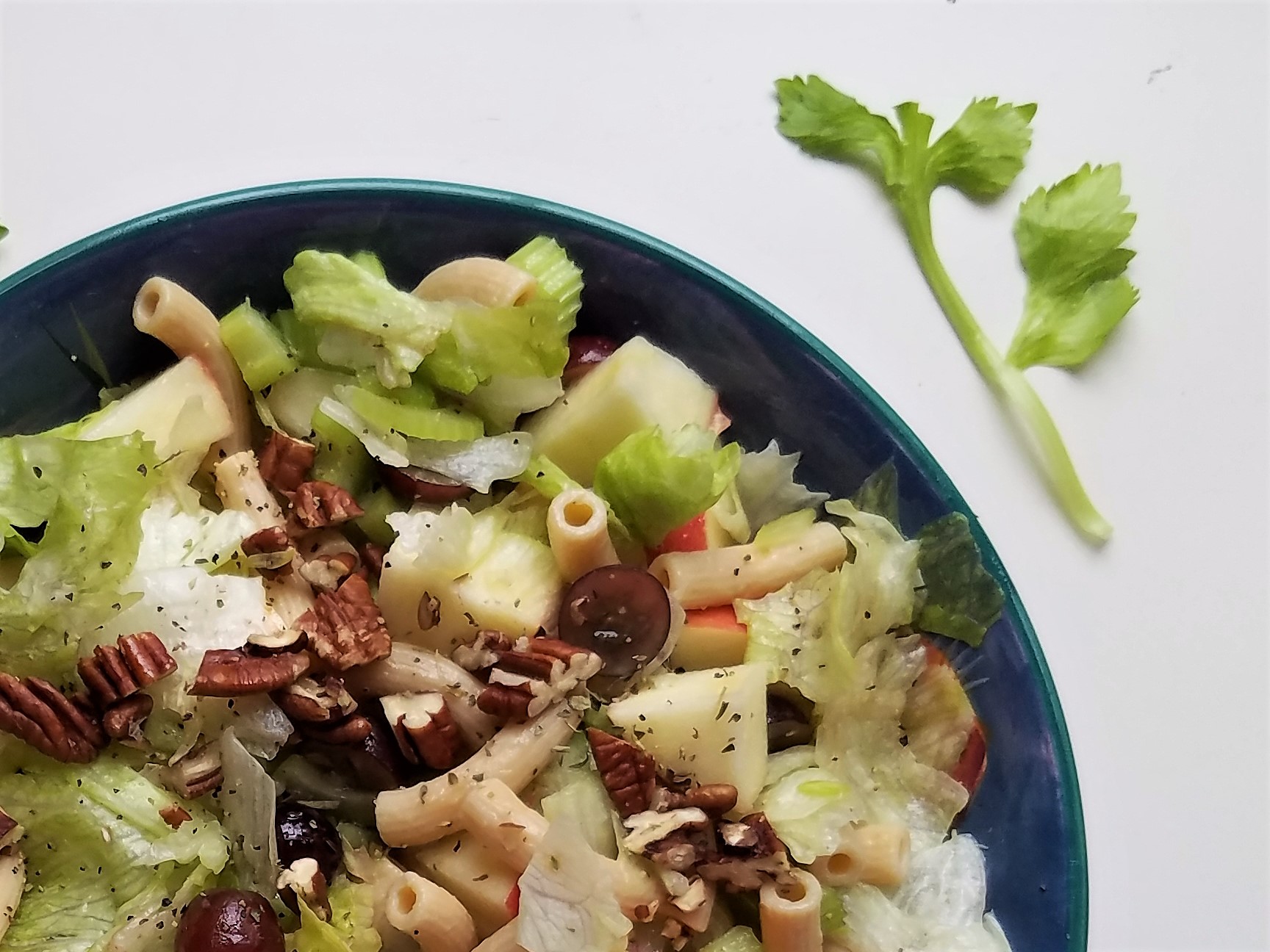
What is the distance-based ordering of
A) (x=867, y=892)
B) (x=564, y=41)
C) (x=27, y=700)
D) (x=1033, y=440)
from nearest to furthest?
1. (x=27, y=700)
2. (x=867, y=892)
3. (x=1033, y=440)
4. (x=564, y=41)

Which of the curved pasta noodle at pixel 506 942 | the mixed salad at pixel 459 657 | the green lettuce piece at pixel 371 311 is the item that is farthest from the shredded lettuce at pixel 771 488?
the curved pasta noodle at pixel 506 942

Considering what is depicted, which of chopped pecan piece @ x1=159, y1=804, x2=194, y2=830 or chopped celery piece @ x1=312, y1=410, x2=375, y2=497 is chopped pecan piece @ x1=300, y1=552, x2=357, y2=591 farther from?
chopped pecan piece @ x1=159, y1=804, x2=194, y2=830

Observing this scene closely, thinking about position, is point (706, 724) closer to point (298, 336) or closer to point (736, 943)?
point (736, 943)

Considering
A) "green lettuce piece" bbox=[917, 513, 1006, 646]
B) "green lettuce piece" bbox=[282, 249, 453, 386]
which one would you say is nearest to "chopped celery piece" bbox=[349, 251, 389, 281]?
"green lettuce piece" bbox=[282, 249, 453, 386]

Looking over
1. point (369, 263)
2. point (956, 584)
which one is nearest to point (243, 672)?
point (369, 263)

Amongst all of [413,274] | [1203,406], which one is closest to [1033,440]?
[1203,406]

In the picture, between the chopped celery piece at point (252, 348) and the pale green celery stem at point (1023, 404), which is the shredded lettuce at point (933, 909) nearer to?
the pale green celery stem at point (1023, 404)

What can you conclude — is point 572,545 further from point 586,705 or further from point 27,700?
point 27,700
